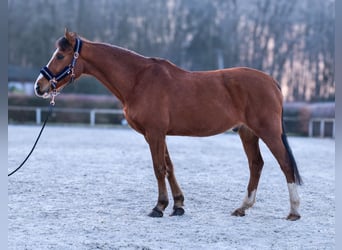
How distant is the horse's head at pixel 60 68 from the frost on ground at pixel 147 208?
4.35 ft

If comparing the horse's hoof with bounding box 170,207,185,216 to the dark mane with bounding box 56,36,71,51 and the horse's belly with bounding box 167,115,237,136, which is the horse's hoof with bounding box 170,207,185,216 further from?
the dark mane with bounding box 56,36,71,51

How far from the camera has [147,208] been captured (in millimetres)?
5512

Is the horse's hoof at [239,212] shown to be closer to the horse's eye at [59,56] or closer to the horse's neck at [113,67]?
the horse's neck at [113,67]

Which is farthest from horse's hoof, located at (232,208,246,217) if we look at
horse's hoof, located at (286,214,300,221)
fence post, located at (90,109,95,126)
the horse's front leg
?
fence post, located at (90,109,95,126)

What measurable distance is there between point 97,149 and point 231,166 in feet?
13.6

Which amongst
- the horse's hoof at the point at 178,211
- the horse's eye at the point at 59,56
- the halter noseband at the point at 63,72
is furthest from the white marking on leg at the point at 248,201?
the horse's eye at the point at 59,56

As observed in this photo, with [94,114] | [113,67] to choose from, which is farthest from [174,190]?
[94,114]

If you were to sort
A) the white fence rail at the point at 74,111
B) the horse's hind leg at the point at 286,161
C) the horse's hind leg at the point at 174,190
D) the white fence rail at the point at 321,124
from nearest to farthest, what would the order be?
the horse's hind leg at the point at 286,161
the horse's hind leg at the point at 174,190
the white fence rail at the point at 321,124
the white fence rail at the point at 74,111

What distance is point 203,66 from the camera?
3941 cm

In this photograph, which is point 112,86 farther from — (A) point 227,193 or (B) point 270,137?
(A) point 227,193

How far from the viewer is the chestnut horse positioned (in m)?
4.89

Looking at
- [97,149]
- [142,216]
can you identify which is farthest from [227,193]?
[97,149]

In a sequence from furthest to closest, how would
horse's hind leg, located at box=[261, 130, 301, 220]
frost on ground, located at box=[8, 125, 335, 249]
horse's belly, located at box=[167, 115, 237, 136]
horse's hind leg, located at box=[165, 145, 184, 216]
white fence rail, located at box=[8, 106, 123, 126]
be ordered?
1. white fence rail, located at box=[8, 106, 123, 126]
2. horse's hind leg, located at box=[165, 145, 184, 216]
3. horse's belly, located at box=[167, 115, 237, 136]
4. horse's hind leg, located at box=[261, 130, 301, 220]
5. frost on ground, located at box=[8, 125, 335, 249]

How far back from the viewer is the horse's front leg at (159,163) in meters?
4.88
